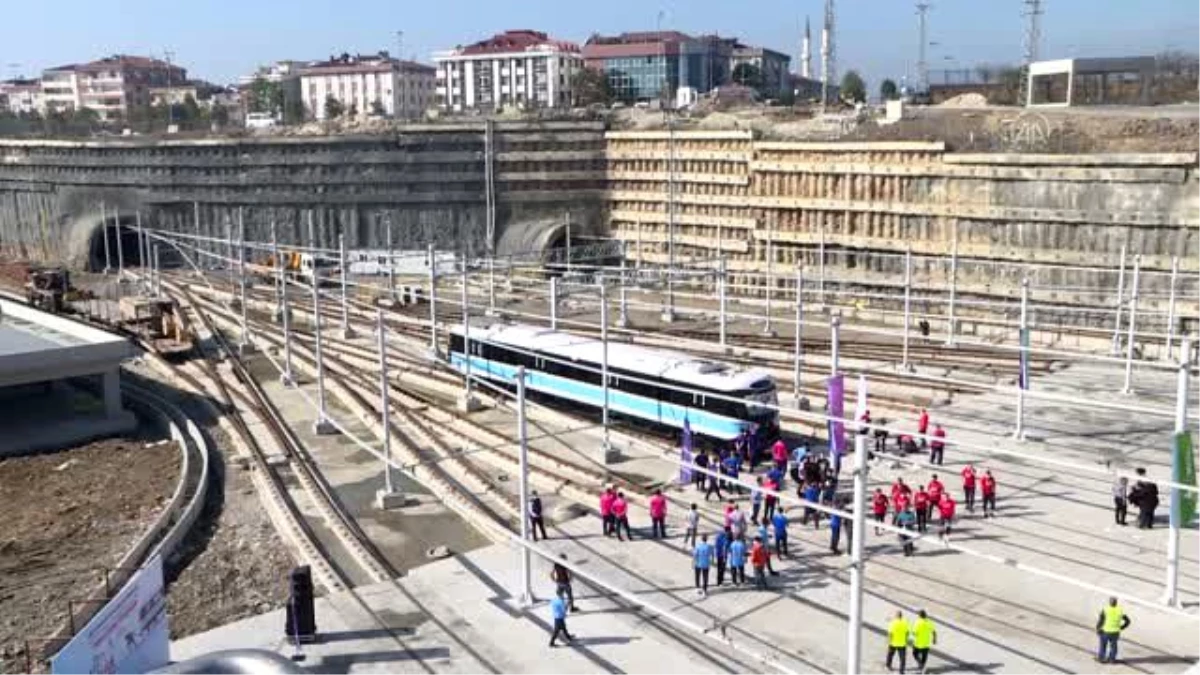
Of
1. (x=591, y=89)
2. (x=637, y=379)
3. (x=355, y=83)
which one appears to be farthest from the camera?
(x=355, y=83)

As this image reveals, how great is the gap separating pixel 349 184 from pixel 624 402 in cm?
4657

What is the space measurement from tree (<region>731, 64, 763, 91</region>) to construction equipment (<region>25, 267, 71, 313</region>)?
117 meters

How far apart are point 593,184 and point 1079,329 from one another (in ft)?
118

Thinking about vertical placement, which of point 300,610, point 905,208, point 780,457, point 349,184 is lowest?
point 300,610

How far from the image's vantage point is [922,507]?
70.2 feet

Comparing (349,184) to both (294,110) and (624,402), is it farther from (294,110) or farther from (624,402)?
(294,110)

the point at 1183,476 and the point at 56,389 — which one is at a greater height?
the point at 1183,476

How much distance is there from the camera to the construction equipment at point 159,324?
153ft

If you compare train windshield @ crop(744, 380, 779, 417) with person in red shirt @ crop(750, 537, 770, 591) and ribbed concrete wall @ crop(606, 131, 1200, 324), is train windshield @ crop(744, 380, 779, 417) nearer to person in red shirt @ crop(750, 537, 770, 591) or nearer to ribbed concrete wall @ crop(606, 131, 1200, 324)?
person in red shirt @ crop(750, 537, 770, 591)

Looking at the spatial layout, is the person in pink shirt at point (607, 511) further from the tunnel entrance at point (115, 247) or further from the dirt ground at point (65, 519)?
the tunnel entrance at point (115, 247)

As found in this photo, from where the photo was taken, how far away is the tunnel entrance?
7606cm

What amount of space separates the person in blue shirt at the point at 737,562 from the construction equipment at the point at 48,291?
140 ft

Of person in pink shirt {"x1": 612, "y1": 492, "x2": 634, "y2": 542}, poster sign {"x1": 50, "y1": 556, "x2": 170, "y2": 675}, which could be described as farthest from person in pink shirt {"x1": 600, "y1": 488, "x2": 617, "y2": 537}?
poster sign {"x1": 50, "y1": 556, "x2": 170, "y2": 675}

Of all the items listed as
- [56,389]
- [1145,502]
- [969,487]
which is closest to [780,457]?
[969,487]
